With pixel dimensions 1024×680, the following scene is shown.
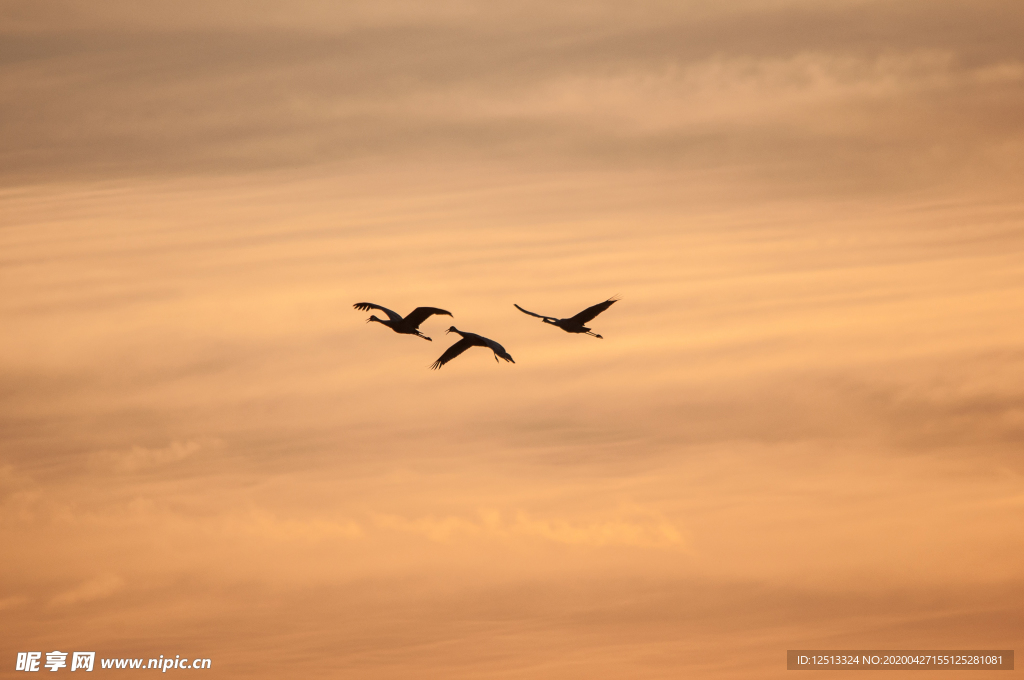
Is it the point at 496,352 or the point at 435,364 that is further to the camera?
the point at 435,364

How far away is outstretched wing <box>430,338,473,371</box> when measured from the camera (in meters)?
105

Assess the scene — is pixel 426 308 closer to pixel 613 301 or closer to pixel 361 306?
pixel 361 306

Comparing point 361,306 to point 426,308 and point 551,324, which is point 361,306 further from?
point 551,324

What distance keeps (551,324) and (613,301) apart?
21.9ft

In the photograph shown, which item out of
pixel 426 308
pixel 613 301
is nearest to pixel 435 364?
pixel 426 308

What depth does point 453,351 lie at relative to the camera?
105875mm

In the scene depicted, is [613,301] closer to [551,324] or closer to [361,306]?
[551,324]

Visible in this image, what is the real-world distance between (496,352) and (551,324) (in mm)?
7737

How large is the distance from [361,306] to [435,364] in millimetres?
6167

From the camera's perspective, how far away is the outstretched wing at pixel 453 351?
105 m

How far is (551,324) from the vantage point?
342 ft

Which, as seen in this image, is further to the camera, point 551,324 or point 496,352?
point 551,324

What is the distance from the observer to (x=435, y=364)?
104188mm

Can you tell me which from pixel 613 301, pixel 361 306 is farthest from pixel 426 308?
pixel 613 301
